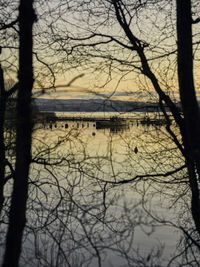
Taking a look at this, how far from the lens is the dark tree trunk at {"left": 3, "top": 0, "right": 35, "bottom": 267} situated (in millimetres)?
4359

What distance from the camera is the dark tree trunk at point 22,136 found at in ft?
14.3

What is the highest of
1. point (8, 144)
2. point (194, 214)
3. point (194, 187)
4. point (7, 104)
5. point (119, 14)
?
point (119, 14)

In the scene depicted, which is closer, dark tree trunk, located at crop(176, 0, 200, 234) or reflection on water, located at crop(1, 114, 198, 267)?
reflection on water, located at crop(1, 114, 198, 267)

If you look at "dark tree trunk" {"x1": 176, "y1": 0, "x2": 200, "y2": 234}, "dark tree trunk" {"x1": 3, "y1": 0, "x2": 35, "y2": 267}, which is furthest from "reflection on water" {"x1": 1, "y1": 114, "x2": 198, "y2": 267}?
"dark tree trunk" {"x1": 176, "y1": 0, "x2": 200, "y2": 234}

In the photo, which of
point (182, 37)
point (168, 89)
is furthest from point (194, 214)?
point (182, 37)

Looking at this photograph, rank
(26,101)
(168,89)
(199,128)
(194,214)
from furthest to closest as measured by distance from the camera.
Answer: (168,89), (194,214), (199,128), (26,101)

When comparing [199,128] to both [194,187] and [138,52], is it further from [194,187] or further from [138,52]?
[138,52]

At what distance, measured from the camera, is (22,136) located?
436cm

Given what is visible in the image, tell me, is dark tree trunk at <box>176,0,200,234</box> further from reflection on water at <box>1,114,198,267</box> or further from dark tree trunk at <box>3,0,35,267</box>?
dark tree trunk at <box>3,0,35,267</box>

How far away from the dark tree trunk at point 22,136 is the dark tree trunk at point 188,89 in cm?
240

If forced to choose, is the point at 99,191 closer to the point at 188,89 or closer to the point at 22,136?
the point at 22,136

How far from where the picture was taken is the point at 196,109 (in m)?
5.50

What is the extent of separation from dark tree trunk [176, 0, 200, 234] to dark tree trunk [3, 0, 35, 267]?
240 cm

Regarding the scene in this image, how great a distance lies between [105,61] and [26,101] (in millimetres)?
2076
